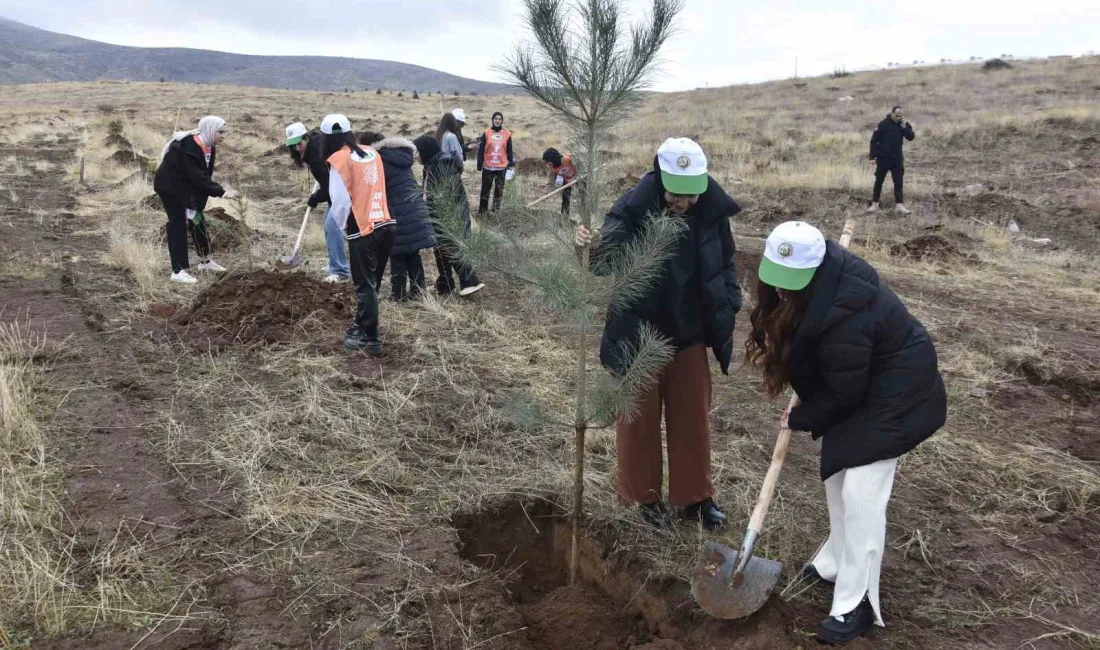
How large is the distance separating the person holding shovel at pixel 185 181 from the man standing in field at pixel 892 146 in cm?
976

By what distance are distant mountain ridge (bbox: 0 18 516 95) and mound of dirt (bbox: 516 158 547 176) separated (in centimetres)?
12294

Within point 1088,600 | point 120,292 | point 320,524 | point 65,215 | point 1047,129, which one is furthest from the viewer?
point 1047,129

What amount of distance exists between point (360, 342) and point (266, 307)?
3.24 ft

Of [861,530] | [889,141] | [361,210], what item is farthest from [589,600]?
[889,141]

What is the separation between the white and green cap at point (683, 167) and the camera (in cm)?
277

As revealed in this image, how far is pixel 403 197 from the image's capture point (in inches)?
243

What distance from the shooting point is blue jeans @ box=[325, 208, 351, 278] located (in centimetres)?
722

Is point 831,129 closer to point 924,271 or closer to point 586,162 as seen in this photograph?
point 924,271

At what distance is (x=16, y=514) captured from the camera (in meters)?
3.17

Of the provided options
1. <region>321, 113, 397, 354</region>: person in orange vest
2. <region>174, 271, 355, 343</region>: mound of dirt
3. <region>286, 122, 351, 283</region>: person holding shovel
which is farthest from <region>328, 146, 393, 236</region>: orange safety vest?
<region>286, 122, 351, 283</region>: person holding shovel

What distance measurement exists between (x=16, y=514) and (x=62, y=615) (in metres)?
0.82

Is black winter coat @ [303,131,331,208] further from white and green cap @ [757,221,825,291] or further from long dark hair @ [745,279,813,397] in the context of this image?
white and green cap @ [757,221,825,291]

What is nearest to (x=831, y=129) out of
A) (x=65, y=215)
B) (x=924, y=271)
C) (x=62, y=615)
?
(x=924, y=271)

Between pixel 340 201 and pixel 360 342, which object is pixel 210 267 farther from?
pixel 340 201
